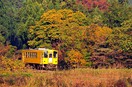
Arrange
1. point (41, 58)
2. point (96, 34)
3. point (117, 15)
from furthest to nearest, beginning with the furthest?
point (117, 15)
point (96, 34)
point (41, 58)

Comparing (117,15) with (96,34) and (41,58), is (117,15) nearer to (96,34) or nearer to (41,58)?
(96,34)

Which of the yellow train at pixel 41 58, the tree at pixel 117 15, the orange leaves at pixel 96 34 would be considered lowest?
the yellow train at pixel 41 58

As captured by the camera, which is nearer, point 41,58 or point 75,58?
point 75,58

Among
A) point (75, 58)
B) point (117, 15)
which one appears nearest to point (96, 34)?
point (75, 58)

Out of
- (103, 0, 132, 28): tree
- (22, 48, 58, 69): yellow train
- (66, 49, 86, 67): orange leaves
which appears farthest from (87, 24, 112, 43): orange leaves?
(103, 0, 132, 28): tree

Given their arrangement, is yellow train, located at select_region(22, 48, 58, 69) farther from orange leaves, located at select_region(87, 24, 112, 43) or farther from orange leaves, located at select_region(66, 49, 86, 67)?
orange leaves, located at select_region(87, 24, 112, 43)

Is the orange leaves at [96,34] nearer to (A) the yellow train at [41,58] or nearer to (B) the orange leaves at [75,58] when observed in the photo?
(B) the orange leaves at [75,58]

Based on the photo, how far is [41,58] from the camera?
29.8 metres

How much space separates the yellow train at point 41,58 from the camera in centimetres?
2984

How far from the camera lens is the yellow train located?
29.8 m

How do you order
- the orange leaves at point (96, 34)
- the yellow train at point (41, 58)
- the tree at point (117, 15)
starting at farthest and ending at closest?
the tree at point (117, 15)
the orange leaves at point (96, 34)
the yellow train at point (41, 58)

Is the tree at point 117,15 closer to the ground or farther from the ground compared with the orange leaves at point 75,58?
farther from the ground

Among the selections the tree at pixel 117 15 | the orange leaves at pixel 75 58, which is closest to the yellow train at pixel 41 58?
the orange leaves at pixel 75 58

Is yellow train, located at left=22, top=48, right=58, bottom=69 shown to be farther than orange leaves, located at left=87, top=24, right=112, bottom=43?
No
